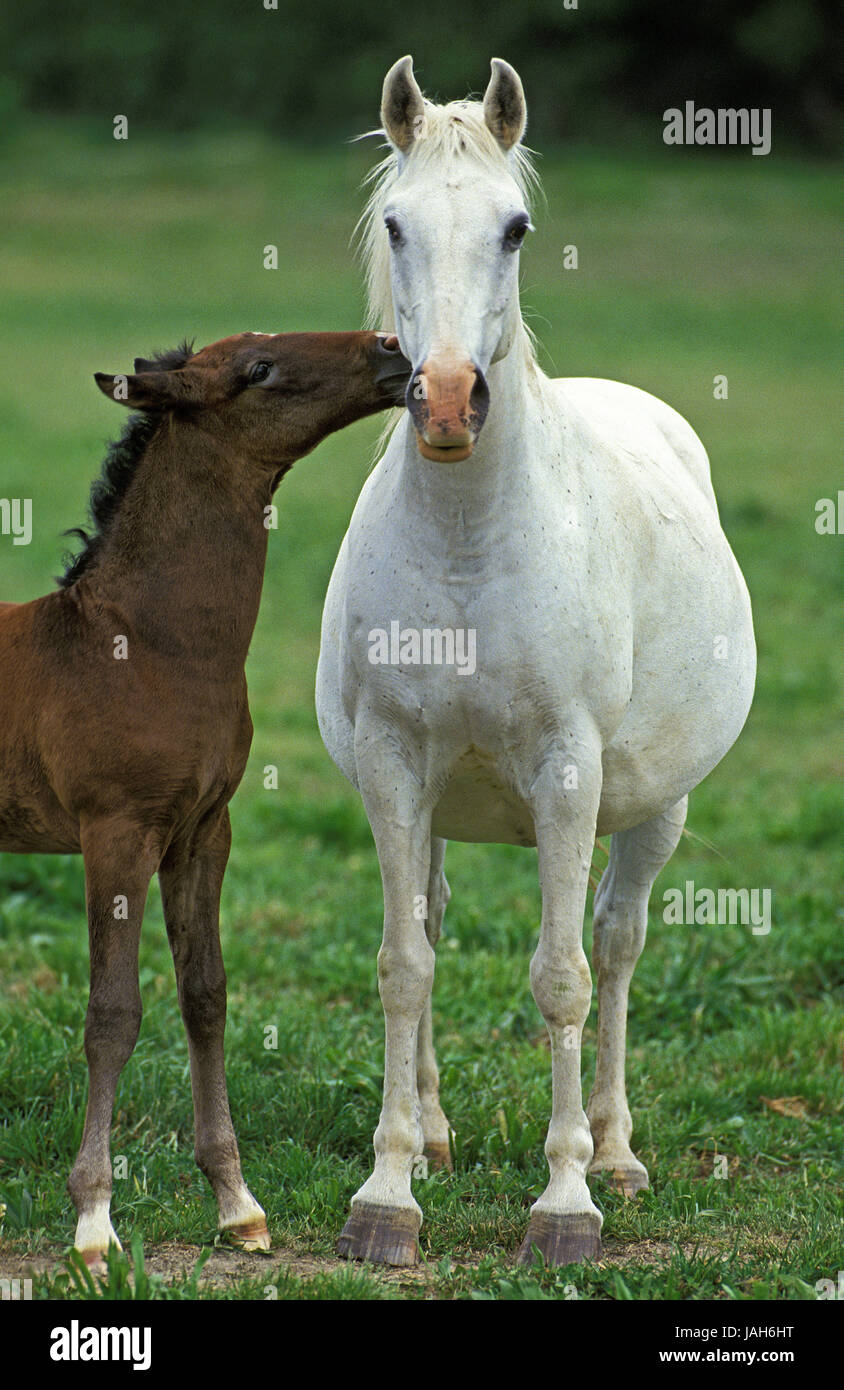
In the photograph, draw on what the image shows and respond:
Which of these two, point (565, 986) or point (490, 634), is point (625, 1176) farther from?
point (490, 634)

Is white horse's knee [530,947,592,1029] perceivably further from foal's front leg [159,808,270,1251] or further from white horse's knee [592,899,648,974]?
white horse's knee [592,899,648,974]

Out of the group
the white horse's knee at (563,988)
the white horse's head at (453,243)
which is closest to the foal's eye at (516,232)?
the white horse's head at (453,243)

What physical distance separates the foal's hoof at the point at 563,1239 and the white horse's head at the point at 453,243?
1955mm

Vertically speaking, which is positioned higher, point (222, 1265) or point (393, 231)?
point (393, 231)

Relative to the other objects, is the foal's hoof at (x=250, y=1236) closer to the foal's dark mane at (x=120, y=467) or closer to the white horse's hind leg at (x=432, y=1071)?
the white horse's hind leg at (x=432, y=1071)

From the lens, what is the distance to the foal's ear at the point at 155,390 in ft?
12.3

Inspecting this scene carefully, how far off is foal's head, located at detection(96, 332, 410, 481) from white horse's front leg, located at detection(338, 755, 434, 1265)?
0.87m

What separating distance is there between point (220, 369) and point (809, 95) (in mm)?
30148

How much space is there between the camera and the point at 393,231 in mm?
3629

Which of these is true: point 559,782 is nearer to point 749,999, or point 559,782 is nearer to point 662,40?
point 749,999

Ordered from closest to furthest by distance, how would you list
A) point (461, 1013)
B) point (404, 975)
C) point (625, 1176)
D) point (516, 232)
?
point (516, 232) < point (404, 975) < point (625, 1176) < point (461, 1013)

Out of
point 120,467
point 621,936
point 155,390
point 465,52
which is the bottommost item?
point 621,936

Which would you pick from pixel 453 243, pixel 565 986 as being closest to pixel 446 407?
pixel 453 243

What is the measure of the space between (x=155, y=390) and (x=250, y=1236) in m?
2.17
